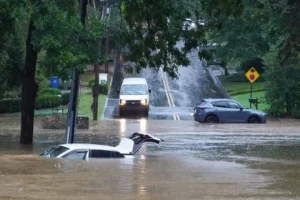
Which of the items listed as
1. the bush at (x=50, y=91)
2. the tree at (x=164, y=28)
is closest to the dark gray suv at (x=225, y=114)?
the tree at (x=164, y=28)

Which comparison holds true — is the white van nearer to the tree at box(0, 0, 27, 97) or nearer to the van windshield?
the van windshield

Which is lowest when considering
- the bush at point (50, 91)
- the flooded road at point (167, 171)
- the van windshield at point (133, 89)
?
the flooded road at point (167, 171)

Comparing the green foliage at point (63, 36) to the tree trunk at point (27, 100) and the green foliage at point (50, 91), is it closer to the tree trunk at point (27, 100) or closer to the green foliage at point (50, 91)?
the tree trunk at point (27, 100)

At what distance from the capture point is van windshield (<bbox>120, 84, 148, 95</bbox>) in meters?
48.6

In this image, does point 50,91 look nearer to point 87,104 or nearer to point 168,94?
point 87,104

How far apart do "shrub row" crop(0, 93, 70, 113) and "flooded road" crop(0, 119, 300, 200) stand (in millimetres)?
17803

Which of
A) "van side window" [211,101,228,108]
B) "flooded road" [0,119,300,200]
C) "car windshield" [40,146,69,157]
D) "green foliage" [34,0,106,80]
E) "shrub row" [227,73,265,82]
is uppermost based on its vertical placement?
"shrub row" [227,73,265,82]

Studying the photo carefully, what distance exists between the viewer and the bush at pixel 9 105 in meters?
49.4

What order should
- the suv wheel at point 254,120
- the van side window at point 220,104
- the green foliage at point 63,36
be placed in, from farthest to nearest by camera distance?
1. the van side window at point 220,104
2. the suv wheel at point 254,120
3. the green foliage at point 63,36

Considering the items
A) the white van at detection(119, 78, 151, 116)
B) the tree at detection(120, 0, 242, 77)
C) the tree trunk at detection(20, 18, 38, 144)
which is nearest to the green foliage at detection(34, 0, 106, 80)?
the tree at detection(120, 0, 242, 77)

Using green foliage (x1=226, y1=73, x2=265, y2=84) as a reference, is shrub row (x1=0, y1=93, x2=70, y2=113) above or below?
below

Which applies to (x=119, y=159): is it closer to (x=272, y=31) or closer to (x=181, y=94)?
(x=272, y=31)

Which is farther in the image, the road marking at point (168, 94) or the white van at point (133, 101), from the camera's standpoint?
the white van at point (133, 101)

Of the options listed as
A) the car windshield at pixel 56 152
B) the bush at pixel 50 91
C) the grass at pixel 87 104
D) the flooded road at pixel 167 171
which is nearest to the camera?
the flooded road at pixel 167 171
